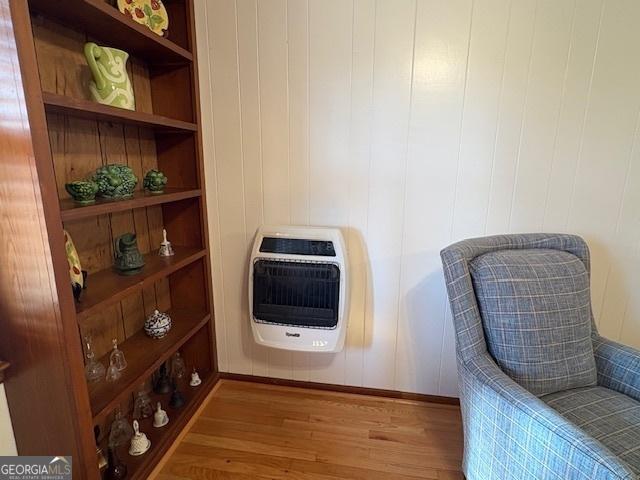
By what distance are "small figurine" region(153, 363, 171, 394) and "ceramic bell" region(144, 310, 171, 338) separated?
28cm

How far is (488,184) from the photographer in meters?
1.55

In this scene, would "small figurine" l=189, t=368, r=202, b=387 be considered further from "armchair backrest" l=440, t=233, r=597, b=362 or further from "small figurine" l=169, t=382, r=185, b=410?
"armchair backrest" l=440, t=233, r=597, b=362

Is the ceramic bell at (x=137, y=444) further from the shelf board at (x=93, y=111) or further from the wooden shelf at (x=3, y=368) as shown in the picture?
the shelf board at (x=93, y=111)

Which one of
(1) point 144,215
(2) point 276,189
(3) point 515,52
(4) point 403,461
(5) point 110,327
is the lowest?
(4) point 403,461

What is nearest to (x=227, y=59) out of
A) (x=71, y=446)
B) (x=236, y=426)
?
(x=71, y=446)

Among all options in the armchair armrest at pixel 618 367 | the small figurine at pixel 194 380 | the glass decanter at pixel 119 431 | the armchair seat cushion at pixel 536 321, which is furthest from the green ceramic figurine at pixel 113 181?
the armchair armrest at pixel 618 367

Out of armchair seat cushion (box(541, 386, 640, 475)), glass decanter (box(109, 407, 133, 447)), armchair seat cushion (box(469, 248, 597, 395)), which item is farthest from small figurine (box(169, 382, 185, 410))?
armchair seat cushion (box(541, 386, 640, 475))

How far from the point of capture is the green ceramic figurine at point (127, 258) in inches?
52.1

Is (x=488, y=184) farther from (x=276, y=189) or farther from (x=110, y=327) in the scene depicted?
(x=110, y=327)

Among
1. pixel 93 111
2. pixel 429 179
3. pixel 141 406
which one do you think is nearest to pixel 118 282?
pixel 93 111

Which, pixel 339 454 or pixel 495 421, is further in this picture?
pixel 339 454

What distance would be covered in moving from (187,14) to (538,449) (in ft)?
6.78

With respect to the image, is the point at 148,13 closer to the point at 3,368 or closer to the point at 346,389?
the point at 3,368

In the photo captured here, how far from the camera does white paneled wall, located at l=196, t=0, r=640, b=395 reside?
1431mm
